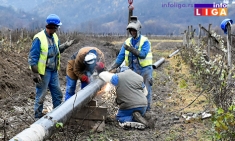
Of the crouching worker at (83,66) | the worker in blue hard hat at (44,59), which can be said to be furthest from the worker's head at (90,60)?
the worker in blue hard hat at (44,59)

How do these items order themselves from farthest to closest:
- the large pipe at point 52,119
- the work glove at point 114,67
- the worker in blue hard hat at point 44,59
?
1. the work glove at point 114,67
2. the worker in blue hard hat at point 44,59
3. the large pipe at point 52,119

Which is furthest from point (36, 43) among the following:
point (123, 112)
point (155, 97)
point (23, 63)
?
point (23, 63)

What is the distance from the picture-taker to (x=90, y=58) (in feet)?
20.7

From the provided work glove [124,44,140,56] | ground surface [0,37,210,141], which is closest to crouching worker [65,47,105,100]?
work glove [124,44,140,56]

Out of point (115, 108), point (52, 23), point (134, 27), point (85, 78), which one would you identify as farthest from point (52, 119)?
point (115, 108)

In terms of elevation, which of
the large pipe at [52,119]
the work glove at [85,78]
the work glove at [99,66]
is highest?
the work glove at [99,66]

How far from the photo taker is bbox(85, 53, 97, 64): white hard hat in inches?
248

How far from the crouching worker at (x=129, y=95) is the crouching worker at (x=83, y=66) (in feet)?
1.97

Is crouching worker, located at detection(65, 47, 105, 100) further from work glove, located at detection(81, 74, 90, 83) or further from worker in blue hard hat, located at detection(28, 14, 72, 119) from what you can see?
worker in blue hard hat, located at detection(28, 14, 72, 119)

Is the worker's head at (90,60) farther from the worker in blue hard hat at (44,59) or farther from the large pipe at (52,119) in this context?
the worker in blue hard hat at (44,59)

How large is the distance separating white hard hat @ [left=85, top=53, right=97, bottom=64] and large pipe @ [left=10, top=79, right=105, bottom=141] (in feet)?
1.43

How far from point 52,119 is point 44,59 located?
1.49 meters

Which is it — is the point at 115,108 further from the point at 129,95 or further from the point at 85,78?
the point at 129,95

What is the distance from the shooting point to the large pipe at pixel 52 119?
4046 millimetres
